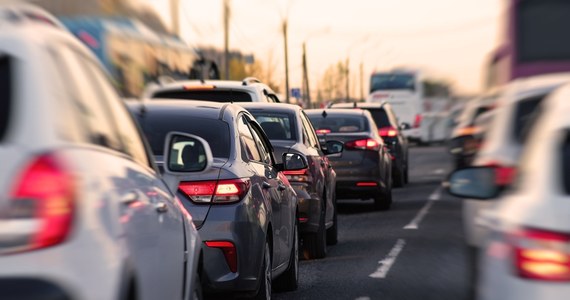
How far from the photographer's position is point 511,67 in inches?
848

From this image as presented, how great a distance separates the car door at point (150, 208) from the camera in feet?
15.1

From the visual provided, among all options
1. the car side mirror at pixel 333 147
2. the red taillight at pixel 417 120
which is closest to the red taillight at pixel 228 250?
the car side mirror at pixel 333 147

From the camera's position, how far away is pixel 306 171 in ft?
42.2

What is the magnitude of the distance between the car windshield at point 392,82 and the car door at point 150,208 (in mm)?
59627

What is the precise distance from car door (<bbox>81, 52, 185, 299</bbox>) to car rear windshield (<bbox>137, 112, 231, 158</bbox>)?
2956 millimetres

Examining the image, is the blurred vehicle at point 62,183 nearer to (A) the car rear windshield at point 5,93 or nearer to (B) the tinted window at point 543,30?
(A) the car rear windshield at point 5,93

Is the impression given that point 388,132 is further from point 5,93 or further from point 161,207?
point 5,93

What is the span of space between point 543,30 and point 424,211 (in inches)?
154

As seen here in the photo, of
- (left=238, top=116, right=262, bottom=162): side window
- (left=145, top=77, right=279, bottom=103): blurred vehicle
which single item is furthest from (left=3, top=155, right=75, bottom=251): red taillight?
(left=145, top=77, right=279, bottom=103): blurred vehicle

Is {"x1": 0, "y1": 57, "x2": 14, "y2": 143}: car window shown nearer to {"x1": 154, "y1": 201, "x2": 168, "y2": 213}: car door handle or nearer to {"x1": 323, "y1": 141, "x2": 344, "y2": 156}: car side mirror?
{"x1": 154, "y1": 201, "x2": 168, "y2": 213}: car door handle

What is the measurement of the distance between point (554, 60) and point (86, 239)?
60.9 ft

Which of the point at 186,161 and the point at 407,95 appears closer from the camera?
the point at 186,161

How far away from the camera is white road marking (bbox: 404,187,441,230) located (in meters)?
17.1

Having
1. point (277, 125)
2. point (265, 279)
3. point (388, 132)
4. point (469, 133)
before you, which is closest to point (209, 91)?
point (277, 125)
